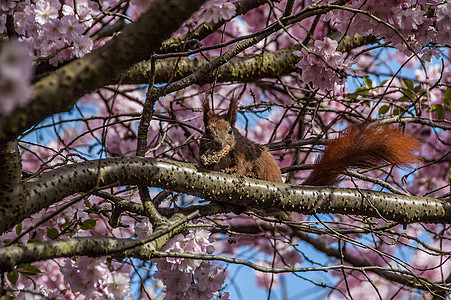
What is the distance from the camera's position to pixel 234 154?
8.80 ft

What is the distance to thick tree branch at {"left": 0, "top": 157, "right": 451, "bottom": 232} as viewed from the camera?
173cm

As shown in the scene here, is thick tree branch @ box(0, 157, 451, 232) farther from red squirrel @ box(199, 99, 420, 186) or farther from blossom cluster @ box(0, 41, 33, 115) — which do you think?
blossom cluster @ box(0, 41, 33, 115)

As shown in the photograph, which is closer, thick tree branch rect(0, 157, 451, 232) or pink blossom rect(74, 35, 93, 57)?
thick tree branch rect(0, 157, 451, 232)

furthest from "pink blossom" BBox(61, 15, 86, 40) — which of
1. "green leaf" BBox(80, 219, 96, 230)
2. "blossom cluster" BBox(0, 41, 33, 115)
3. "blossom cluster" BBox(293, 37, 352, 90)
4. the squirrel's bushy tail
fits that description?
"blossom cluster" BBox(0, 41, 33, 115)

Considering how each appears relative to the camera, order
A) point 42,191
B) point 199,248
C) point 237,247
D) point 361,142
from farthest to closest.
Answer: point 237,247 → point 361,142 → point 199,248 → point 42,191

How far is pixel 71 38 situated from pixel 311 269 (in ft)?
4.69

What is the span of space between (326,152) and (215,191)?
A: 735mm

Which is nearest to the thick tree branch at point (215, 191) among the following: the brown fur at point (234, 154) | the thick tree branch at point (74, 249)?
the thick tree branch at point (74, 249)

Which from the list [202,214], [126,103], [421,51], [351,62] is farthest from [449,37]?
[126,103]

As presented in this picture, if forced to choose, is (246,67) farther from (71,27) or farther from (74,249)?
(74,249)

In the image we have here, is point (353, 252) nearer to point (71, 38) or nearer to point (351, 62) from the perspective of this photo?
point (351, 62)

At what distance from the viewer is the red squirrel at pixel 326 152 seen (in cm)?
244

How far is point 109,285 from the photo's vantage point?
1817 millimetres

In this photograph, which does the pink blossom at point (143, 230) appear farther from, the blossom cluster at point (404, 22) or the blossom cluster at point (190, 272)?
the blossom cluster at point (404, 22)
